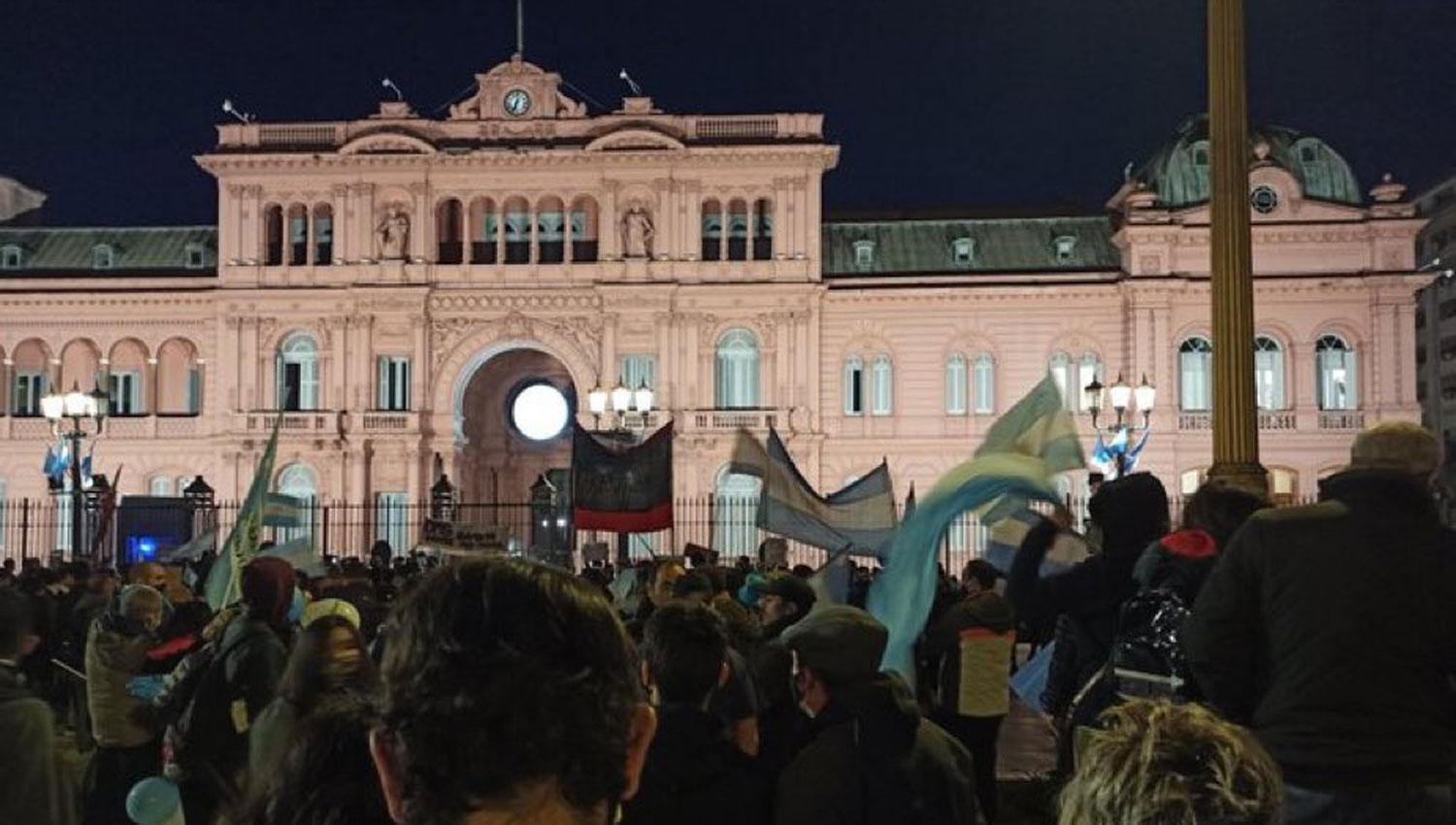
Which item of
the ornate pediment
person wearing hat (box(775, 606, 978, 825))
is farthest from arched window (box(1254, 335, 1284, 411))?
person wearing hat (box(775, 606, 978, 825))

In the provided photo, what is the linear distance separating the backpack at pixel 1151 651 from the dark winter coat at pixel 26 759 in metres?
4.14

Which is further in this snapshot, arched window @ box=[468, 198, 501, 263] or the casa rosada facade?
arched window @ box=[468, 198, 501, 263]

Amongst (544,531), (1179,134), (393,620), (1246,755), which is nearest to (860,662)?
(1246,755)

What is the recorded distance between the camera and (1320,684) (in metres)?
5.23

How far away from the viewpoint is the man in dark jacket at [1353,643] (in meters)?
5.21

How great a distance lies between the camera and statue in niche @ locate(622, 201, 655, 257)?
4884 centimetres

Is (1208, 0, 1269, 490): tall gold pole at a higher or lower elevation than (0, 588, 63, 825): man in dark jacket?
higher

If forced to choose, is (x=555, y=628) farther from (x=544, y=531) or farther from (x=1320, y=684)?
(x=544, y=531)

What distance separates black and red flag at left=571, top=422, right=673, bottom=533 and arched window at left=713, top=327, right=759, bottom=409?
25.9 metres

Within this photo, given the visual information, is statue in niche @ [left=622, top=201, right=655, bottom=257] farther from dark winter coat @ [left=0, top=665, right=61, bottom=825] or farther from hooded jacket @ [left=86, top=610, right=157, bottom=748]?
→ dark winter coat @ [left=0, top=665, right=61, bottom=825]

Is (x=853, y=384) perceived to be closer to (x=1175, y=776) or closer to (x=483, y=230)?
(x=483, y=230)

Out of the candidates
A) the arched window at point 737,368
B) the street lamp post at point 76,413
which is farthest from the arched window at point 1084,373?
the street lamp post at point 76,413

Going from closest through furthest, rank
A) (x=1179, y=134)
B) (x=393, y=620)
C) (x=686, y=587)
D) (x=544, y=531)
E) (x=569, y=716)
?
1. (x=569, y=716)
2. (x=393, y=620)
3. (x=686, y=587)
4. (x=544, y=531)
5. (x=1179, y=134)

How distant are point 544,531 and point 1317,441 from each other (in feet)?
77.6
